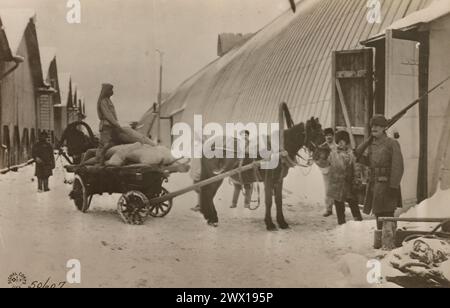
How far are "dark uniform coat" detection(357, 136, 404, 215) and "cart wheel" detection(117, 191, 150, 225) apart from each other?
7.41 feet

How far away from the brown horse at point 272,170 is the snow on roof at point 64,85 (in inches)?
65.3

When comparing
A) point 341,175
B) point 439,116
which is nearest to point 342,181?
point 341,175

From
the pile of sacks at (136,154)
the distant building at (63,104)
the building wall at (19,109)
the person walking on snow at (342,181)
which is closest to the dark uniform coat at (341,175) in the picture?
the person walking on snow at (342,181)

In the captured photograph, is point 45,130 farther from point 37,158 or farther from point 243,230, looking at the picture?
point 243,230

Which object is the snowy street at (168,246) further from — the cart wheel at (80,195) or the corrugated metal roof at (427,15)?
the corrugated metal roof at (427,15)

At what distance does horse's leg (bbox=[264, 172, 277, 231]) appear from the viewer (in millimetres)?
4957

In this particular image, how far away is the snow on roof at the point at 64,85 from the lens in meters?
5.23

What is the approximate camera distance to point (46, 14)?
4973mm

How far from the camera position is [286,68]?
571cm

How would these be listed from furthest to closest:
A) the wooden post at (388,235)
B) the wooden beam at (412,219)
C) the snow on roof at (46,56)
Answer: the snow on roof at (46,56)
the wooden post at (388,235)
the wooden beam at (412,219)

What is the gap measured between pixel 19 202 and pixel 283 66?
3.17 m

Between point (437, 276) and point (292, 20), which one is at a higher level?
point (292, 20)

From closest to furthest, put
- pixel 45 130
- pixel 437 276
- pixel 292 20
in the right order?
pixel 437 276
pixel 45 130
pixel 292 20

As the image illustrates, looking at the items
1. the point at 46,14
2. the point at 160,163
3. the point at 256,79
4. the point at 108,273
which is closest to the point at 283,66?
the point at 256,79
